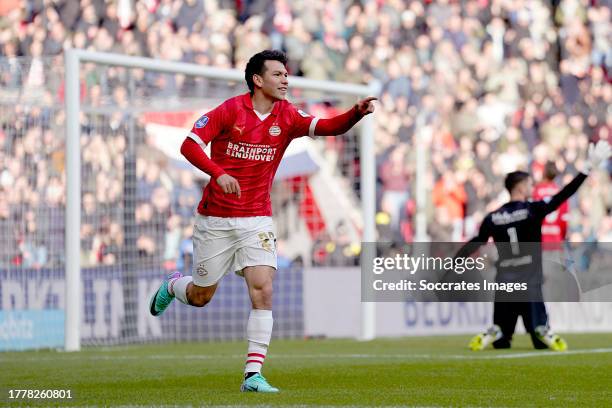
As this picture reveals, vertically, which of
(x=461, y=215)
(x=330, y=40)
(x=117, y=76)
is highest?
(x=330, y=40)

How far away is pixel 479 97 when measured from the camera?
852 inches

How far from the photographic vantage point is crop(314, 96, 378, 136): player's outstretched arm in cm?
755

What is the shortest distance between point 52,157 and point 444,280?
19.7 ft

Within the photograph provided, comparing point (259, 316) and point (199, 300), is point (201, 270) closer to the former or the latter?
point (199, 300)

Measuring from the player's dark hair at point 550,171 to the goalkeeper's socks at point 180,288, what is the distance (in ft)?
36.3

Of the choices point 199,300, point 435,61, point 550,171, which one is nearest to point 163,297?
point 199,300

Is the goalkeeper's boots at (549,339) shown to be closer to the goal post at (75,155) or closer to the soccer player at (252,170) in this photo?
the goal post at (75,155)

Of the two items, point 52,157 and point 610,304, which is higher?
point 52,157

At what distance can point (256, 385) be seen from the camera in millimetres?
7379

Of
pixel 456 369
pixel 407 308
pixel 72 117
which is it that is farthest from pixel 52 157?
pixel 456 369

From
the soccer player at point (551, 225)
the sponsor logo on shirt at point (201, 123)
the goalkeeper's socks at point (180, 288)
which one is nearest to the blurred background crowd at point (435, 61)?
the soccer player at point (551, 225)

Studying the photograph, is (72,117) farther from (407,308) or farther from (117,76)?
(407,308)

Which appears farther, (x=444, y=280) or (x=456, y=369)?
(x=444, y=280)

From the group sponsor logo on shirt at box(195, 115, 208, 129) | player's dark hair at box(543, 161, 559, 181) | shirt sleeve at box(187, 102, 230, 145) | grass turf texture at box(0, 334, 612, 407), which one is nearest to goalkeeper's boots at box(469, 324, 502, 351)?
grass turf texture at box(0, 334, 612, 407)
